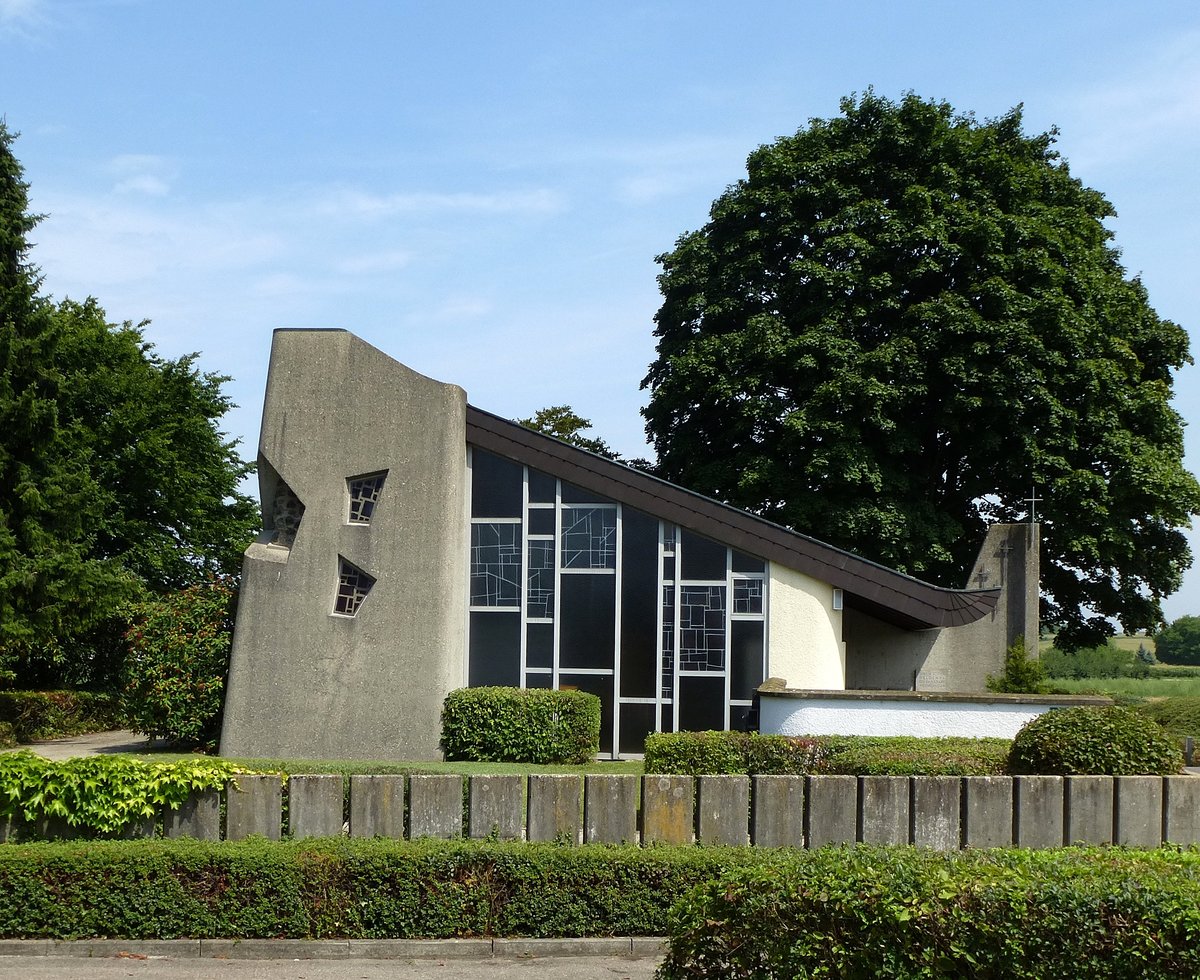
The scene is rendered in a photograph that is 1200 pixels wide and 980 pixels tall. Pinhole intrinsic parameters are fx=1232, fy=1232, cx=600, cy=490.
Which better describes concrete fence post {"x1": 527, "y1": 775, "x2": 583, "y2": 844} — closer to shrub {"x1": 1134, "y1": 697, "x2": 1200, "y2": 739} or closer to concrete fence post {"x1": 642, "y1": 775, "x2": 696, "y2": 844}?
concrete fence post {"x1": 642, "y1": 775, "x2": 696, "y2": 844}

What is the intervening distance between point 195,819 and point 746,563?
39.0 feet

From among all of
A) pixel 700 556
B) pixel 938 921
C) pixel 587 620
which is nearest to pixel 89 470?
pixel 587 620

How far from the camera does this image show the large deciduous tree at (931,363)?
28.5 meters

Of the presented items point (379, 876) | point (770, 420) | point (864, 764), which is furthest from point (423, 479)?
point (770, 420)

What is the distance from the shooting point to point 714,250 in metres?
33.0

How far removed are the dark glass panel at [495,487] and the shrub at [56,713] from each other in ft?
31.9

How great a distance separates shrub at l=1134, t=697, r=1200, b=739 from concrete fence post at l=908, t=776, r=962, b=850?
64.3 ft

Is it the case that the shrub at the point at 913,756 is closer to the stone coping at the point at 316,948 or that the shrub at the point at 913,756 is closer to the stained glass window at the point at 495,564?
the stone coping at the point at 316,948

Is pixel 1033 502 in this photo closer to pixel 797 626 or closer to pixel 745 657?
pixel 797 626

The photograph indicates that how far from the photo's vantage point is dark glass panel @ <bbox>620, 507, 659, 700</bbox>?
2045 cm

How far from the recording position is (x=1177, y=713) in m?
30.6

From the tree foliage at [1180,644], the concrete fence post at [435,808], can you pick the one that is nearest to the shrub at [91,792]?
the concrete fence post at [435,808]

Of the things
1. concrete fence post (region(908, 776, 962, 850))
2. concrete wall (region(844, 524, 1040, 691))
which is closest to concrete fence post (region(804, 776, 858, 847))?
concrete fence post (region(908, 776, 962, 850))

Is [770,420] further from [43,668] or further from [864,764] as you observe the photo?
[43,668]
